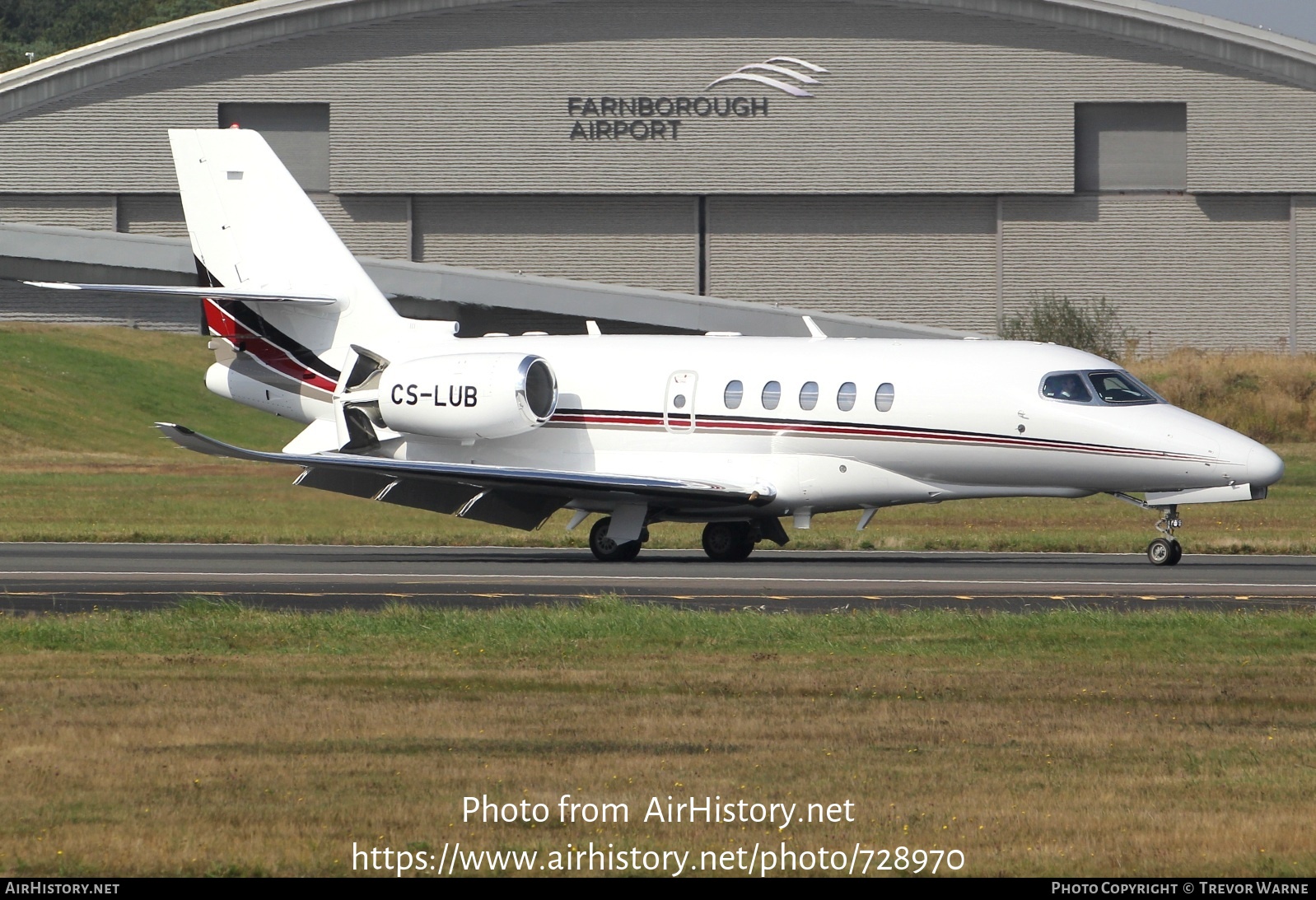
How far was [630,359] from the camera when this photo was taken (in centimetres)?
2575

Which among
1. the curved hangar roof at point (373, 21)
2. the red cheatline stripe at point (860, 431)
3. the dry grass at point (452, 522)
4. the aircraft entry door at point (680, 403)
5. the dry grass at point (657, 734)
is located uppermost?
the curved hangar roof at point (373, 21)

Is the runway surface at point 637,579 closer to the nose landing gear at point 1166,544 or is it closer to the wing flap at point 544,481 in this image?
the nose landing gear at point 1166,544

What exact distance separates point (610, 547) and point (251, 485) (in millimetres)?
13287

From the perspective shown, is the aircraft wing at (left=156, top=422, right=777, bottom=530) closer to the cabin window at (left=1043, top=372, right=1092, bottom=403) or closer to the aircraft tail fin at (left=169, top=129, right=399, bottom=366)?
the aircraft tail fin at (left=169, top=129, right=399, bottom=366)

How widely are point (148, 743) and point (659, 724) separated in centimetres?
320

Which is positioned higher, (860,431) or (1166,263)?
(1166,263)

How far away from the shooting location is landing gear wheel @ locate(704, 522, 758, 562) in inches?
1008

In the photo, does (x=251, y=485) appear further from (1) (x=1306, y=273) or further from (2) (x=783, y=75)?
(1) (x=1306, y=273)

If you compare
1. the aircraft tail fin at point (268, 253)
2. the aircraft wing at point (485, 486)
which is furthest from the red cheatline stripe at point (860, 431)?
the aircraft tail fin at point (268, 253)

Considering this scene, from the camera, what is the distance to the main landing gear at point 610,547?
25.2 meters

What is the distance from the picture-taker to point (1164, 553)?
77.0 ft

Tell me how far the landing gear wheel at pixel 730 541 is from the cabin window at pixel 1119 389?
17.6 feet

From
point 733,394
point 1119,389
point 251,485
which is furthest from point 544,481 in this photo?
point 251,485

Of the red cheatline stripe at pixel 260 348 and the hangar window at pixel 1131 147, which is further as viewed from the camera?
the hangar window at pixel 1131 147
